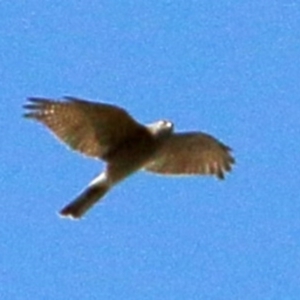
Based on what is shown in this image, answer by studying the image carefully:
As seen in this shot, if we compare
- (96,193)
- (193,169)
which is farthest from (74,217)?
(193,169)

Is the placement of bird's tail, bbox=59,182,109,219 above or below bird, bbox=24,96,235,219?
below

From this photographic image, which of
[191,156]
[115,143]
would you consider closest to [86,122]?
[115,143]

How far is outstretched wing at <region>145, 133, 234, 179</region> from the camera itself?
2253cm

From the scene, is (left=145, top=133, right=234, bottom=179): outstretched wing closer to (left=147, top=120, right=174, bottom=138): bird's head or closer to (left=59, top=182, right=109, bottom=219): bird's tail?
(left=147, top=120, right=174, bottom=138): bird's head

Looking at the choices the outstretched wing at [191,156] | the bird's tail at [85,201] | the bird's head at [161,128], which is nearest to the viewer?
the bird's tail at [85,201]

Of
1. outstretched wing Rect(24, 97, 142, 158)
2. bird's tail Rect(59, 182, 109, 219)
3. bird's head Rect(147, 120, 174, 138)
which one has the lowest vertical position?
bird's tail Rect(59, 182, 109, 219)

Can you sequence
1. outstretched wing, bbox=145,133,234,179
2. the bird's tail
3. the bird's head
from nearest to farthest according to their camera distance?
the bird's tail, the bird's head, outstretched wing, bbox=145,133,234,179

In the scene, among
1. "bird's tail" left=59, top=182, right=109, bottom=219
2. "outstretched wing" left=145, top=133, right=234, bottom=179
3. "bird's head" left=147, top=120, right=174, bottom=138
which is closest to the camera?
"bird's tail" left=59, top=182, right=109, bottom=219

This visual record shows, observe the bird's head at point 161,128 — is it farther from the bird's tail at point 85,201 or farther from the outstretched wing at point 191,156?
the bird's tail at point 85,201

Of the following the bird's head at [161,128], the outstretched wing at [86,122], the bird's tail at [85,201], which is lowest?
the bird's tail at [85,201]

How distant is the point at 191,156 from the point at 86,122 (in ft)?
5.02

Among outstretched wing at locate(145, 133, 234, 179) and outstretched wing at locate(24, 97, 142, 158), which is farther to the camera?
outstretched wing at locate(145, 133, 234, 179)

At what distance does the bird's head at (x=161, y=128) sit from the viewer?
875 inches

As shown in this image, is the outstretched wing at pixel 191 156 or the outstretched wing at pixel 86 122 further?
the outstretched wing at pixel 191 156
